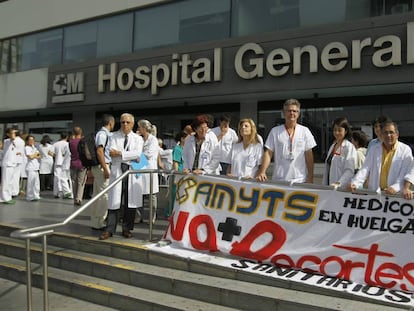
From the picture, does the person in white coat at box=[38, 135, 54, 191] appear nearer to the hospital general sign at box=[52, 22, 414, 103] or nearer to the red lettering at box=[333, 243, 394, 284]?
the hospital general sign at box=[52, 22, 414, 103]

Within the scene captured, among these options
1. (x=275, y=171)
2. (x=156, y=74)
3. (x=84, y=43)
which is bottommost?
(x=275, y=171)

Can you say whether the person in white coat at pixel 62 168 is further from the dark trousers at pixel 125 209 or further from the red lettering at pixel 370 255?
the red lettering at pixel 370 255

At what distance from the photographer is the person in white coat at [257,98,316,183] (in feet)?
14.6

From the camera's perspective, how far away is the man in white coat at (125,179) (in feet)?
17.2

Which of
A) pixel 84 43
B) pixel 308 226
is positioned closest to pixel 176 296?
pixel 308 226

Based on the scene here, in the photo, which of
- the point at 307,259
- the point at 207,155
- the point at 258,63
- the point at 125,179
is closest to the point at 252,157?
the point at 207,155

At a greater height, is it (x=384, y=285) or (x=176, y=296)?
(x=384, y=285)

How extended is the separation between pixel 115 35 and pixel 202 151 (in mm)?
9928

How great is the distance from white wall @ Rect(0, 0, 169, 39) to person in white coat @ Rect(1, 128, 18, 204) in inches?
258

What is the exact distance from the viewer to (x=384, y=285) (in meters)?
3.51

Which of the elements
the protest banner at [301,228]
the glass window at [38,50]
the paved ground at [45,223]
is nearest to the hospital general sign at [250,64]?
the glass window at [38,50]

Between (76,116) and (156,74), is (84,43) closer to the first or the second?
(76,116)

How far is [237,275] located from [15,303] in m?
2.54

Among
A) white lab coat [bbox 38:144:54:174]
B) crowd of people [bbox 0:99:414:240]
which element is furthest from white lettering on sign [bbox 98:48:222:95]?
crowd of people [bbox 0:99:414:240]
